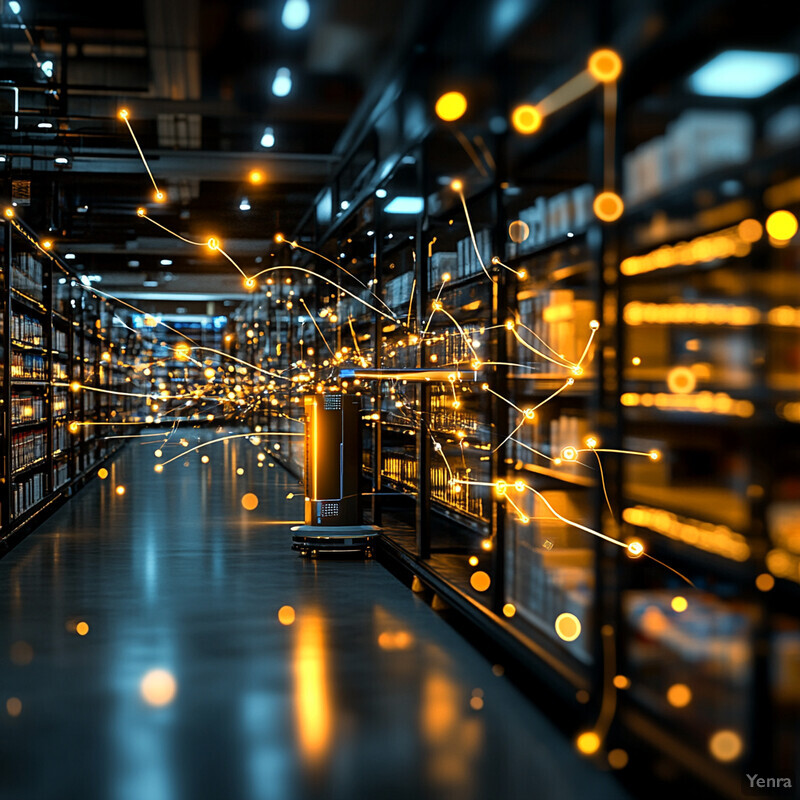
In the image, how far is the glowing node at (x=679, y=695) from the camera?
101 inches

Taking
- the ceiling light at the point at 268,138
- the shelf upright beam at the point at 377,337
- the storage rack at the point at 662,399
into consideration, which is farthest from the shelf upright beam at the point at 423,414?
the ceiling light at the point at 268,138

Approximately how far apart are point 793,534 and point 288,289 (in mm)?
9916

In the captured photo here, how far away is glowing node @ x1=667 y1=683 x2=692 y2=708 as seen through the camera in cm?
256

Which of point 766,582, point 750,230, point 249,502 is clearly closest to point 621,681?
point 766,582

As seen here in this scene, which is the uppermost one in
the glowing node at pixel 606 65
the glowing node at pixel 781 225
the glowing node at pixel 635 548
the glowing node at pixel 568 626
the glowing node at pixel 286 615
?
the glowing node at pixel 606 65

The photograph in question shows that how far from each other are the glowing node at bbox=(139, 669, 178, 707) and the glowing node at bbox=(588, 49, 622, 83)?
2.46 m

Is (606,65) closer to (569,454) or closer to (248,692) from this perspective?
(569,454)

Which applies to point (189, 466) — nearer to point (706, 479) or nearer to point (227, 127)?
point (227, 127)

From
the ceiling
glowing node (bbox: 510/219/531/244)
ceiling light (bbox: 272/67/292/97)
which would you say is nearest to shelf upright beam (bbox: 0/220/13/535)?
the ceiling

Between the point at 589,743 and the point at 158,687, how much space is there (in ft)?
5.18

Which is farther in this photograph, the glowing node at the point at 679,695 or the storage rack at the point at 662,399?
the glowing node at the point at 679,695

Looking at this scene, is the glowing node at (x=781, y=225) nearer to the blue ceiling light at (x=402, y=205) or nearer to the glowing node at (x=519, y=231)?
the glowing node at (x=519, y=231)

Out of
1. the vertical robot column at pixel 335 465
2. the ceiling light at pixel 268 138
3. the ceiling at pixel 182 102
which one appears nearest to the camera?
the ceiling at pixel 182 102

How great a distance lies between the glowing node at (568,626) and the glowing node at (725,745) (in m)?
1.06
